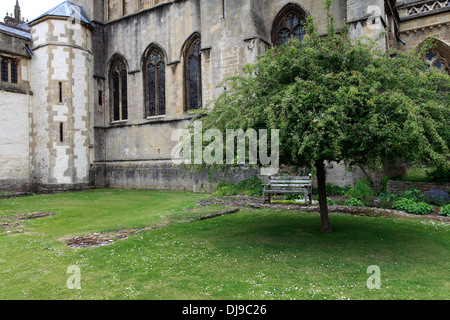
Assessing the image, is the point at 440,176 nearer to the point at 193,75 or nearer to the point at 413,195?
the point at 413,195

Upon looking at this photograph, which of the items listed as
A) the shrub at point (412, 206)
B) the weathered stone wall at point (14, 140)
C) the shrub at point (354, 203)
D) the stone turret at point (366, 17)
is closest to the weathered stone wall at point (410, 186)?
the shrub at point (412, 206)

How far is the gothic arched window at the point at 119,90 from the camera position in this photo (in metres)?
21.7

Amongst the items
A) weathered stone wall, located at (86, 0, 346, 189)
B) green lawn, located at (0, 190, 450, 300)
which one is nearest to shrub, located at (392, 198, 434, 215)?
green lawn, located at (0, 190, 450, 300)

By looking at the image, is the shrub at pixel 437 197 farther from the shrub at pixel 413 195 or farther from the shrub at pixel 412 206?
the shrub at pixel 412 206

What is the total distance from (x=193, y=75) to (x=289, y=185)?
10.5 m

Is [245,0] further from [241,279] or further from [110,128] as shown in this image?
[241,279]

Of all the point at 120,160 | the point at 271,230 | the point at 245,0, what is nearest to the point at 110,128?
the point at 120,160

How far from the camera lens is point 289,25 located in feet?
53.3

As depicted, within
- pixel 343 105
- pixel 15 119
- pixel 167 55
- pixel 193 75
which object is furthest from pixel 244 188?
pixel 15 119

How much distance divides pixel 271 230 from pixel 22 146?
17257 mm

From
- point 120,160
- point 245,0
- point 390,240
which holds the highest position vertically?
point 245,0

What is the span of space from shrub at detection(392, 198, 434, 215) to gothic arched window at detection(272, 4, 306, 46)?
9.37 m

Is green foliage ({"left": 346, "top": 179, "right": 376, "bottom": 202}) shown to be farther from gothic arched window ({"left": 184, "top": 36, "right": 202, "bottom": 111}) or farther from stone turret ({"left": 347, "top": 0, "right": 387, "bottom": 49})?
gothic arched window ({"left": 184, "top": 36, "right": 202, "bottom": 111})
